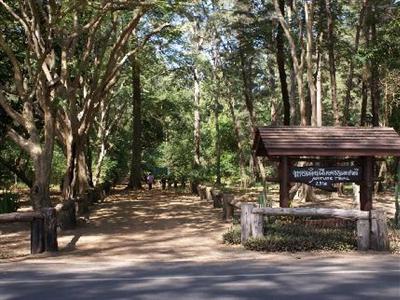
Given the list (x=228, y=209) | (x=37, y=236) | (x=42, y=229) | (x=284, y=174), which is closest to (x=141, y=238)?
(x=42, y=229)

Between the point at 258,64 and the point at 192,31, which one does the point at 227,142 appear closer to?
the point at 258,64

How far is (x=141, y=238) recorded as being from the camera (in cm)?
1543

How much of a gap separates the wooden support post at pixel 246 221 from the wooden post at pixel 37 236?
4.54 m

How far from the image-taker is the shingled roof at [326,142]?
14101mm

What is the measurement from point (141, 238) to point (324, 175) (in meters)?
5.17

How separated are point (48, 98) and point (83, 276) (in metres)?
8.90

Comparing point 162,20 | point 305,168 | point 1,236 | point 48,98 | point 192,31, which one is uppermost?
point 192,31

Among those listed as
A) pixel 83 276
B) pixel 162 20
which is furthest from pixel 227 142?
pixel 83 276

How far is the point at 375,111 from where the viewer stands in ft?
106

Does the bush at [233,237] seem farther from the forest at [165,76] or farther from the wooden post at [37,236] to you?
the forest at [165,76]

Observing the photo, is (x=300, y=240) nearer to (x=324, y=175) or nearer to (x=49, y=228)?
(x=324, y=175)

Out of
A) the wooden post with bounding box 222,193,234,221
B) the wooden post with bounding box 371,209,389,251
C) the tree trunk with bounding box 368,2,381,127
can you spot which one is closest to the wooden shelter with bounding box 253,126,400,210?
the wooden post with bounding box 371,209,389,251

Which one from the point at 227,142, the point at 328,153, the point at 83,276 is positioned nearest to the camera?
the point at 83,276

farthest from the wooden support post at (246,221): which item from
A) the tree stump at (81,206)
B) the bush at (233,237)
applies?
the tree stump at (81,206)
